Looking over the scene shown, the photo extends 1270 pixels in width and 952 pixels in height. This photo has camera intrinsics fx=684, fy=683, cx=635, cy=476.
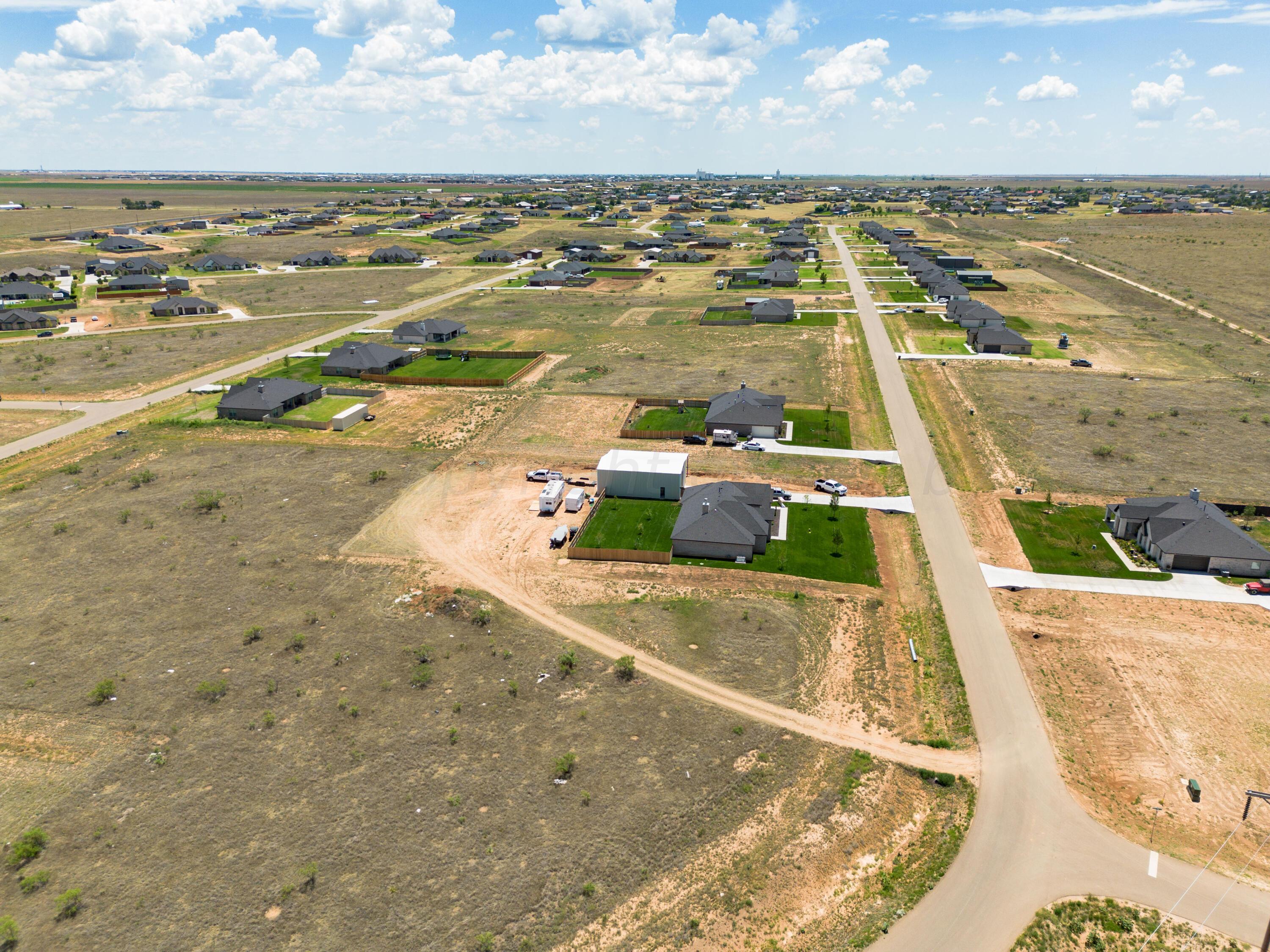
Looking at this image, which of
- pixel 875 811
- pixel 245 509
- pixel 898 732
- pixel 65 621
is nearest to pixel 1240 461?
pixel 898 732

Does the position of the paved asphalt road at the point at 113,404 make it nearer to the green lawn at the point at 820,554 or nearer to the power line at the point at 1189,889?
the green lawn at the point at 820,554

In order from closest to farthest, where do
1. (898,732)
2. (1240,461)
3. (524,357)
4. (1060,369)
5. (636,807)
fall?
(636,807) → (898,732) → (1240,461) → (1060,369) → (524,357)

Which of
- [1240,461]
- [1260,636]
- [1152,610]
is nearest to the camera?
[1260,636]

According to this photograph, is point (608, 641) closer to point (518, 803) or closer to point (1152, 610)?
point (518, 803)

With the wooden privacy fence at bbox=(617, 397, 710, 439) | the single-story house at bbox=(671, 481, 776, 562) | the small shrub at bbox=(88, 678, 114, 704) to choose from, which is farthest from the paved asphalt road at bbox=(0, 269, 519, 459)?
the single-story house at bbox=(671, 481, 776, 562)

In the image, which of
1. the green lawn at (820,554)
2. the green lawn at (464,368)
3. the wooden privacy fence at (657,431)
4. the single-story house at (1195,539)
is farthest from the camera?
the green lawn at (464,368)

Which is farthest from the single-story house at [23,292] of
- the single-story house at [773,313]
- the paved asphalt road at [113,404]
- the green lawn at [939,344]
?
the green lawn at [939,344]

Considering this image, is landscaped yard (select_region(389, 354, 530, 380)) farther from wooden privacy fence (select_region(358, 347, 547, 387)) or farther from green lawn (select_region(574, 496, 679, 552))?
green lawn (select_region(574, 496, 679, 552))
